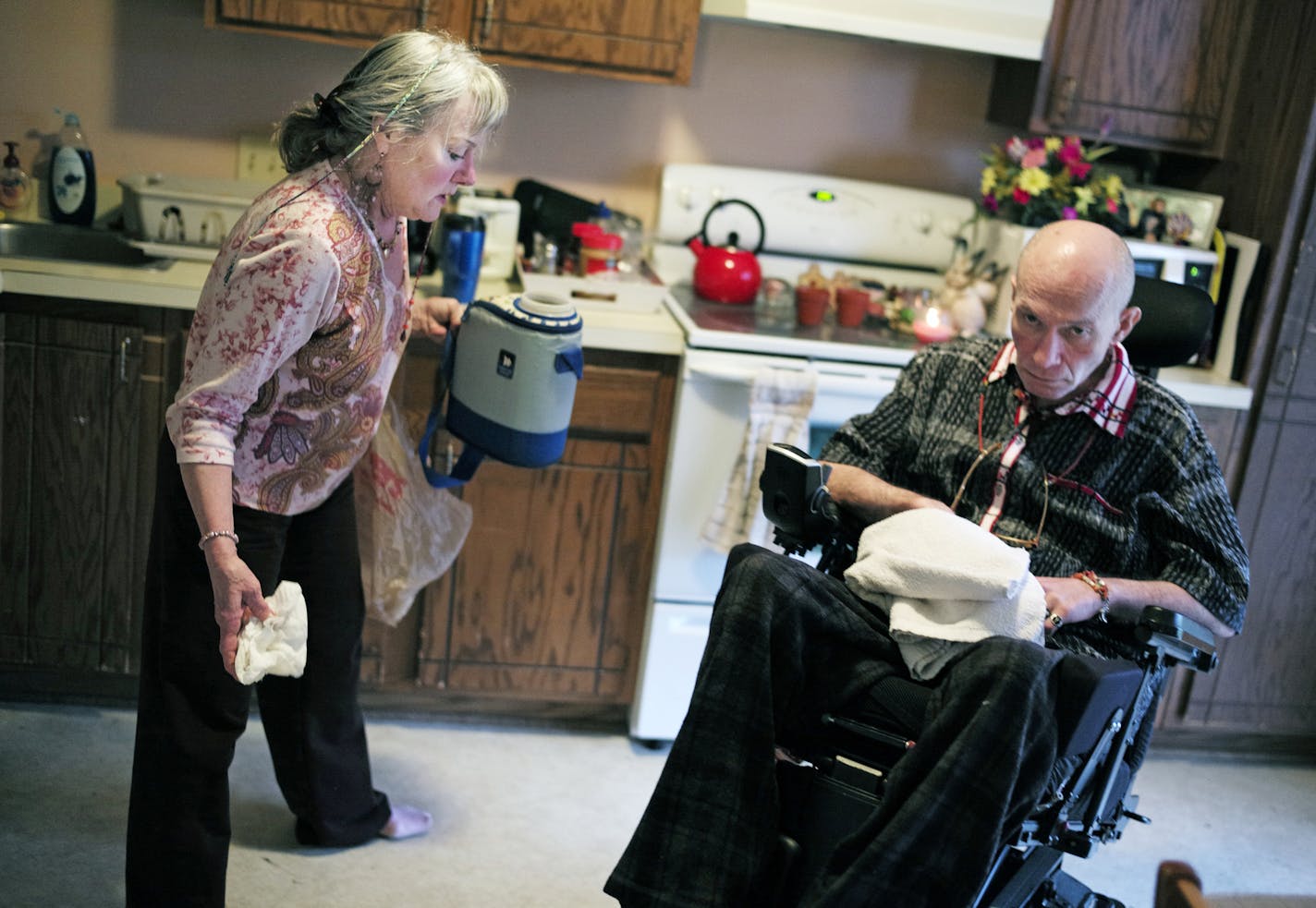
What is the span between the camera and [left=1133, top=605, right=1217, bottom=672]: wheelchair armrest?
5.84 feet

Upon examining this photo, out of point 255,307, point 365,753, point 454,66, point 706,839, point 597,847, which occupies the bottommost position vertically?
point 597,847

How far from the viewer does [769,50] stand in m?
3.14

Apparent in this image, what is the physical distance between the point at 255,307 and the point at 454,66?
41cm

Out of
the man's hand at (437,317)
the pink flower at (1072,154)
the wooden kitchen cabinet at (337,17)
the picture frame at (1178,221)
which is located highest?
the wooden kitchen cabinet at (337,17)

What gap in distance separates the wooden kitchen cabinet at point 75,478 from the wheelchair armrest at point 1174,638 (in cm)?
177

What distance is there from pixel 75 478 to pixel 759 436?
1.31m

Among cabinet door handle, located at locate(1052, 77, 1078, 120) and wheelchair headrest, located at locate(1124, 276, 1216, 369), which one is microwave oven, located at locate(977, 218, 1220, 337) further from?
wheelchair headrest, located at locate(1124, 276, 1216, 369)

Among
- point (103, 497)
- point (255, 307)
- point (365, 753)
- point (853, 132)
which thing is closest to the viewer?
point (255, 307)

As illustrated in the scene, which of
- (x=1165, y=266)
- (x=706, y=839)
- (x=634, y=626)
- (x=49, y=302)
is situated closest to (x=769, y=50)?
(x=1165, y=266)

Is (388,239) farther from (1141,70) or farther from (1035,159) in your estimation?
(1141,70)

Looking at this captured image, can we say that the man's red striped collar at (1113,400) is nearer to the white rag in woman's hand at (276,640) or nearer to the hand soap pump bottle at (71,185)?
the white rag in woman's hand at (276,640)

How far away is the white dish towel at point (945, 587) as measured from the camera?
1.73 meters

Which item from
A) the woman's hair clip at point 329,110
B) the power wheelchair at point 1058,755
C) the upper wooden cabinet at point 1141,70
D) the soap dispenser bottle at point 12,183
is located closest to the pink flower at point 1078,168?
the upper wooden cabinet at point 1141,70

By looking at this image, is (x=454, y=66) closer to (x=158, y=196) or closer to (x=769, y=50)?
(x=158, y=196)
